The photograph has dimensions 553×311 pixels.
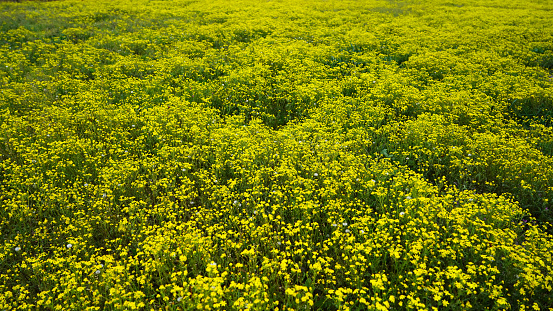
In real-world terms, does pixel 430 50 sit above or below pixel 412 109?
above

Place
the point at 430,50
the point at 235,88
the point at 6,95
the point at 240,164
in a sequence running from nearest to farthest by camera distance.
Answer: the point at 240,164, the point at 6,95, the point at 235,88, the point at 430,50

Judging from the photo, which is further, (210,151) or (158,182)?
(210,151)

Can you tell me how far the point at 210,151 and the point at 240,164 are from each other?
0.78 meters

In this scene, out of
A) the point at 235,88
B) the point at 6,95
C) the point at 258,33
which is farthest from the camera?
the point at 258,33

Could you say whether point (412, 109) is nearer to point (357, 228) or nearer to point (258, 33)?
point (357, 228)

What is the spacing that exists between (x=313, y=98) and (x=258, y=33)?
23.3ft

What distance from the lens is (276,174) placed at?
5.55 metres

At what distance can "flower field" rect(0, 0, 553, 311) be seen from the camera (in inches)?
155

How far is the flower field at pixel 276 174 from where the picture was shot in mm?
3938

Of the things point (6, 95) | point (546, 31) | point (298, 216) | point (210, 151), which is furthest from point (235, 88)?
point (546, 31)

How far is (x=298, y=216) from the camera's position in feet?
16.3

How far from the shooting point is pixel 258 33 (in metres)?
14.0

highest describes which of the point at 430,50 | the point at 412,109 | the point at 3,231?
the point at 430,50

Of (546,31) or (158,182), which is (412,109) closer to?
(158,182)
